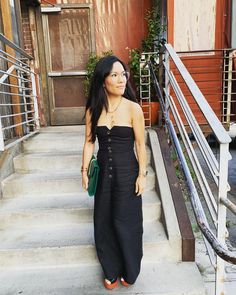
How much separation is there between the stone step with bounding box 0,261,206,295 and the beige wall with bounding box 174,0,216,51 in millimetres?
3092

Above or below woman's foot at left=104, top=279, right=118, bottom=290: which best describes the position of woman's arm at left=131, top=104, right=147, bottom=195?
above

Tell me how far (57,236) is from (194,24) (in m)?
3.38

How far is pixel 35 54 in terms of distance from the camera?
14.6 ft

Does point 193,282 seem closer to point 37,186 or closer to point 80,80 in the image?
point 37,186

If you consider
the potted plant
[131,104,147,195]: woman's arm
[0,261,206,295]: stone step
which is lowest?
[0,261,206,295]: stone step

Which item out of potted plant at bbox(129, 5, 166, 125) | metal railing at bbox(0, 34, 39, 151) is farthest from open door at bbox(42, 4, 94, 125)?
metal railing at bbox(0, 34, 39, 151)

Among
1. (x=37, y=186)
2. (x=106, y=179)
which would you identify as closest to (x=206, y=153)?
(x=106, y=179)

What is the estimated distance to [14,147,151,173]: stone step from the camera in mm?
2896

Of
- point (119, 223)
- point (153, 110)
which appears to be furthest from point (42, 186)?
point (153, 110)

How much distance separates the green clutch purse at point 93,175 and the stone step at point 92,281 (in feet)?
2.14

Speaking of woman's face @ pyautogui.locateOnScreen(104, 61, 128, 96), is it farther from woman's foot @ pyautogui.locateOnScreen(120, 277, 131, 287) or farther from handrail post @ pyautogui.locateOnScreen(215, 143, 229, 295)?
woman's foot @ pyautogui.locateOnScreen(120, 277, 131, 287)

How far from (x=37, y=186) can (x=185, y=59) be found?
2728 mm

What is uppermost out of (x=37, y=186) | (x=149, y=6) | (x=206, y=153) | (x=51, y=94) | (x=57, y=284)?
(x=149, y=6)

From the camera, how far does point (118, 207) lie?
1.71 m
